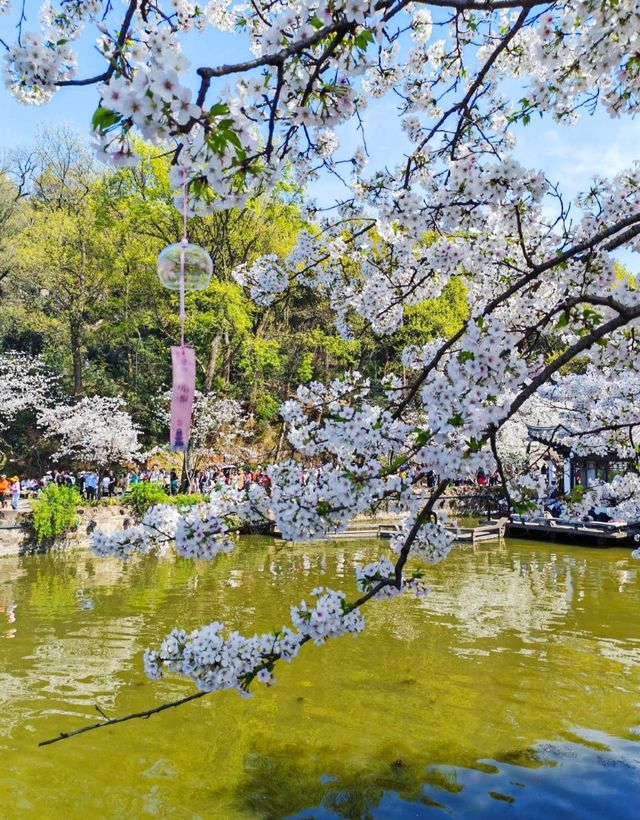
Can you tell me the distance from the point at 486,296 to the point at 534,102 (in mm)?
2113

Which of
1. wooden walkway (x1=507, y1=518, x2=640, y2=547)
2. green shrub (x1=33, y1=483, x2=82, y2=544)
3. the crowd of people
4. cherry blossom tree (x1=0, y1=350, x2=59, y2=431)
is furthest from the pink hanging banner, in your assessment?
cherry blossom tree (x1=0, y1=350, x2=59, y2=431)

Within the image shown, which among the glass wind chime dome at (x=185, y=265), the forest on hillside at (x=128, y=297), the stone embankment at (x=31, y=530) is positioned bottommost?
the stone embankment at (x=31, y=530)

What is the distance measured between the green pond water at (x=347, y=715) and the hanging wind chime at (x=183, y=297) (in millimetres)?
3742

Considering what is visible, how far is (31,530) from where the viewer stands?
1667cm

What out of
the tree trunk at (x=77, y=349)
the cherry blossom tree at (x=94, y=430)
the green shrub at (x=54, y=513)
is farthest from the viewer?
the tree trunk at (x=77, y=349)

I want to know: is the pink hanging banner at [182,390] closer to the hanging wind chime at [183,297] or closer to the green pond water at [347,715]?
the hanging wind chime at [183,297]

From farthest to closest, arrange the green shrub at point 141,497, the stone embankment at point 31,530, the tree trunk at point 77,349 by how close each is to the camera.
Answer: the tree trunk at point 77,349
the green shrub at point 141,497
the stone embankment at point 31,530

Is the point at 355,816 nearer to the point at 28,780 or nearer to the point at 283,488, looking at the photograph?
the point at 28,780

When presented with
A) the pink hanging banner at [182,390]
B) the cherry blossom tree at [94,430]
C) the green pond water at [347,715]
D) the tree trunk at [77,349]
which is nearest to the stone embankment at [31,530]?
the cherry blossom tree at [94,430]

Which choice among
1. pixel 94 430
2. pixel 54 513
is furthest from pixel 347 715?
pixel 94 430

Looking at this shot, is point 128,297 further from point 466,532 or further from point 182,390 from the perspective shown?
point 182,390

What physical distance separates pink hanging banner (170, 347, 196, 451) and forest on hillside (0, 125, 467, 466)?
59.8 ft

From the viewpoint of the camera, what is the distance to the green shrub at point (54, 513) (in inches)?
653

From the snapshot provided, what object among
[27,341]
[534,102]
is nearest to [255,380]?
[27,341]
